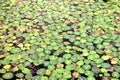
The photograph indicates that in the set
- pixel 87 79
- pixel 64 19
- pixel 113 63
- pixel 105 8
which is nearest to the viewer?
pixel 87 79

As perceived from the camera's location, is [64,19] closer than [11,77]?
No

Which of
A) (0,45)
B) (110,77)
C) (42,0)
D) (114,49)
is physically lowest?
(110,77)

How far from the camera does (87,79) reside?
2750 mm

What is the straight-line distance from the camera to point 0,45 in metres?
3.27

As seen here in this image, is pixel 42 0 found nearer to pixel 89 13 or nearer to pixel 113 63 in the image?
pixel 89 13

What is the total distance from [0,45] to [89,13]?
5.80 ft

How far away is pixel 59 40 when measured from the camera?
3371mm

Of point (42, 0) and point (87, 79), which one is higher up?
point (42, 0)

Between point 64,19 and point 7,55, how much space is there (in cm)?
131

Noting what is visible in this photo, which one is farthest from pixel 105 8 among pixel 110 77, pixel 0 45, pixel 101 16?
pixel 0 45

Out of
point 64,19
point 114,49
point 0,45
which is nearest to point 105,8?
point 64,19

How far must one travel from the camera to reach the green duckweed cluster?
9.37 ft

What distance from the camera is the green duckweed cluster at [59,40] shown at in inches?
112

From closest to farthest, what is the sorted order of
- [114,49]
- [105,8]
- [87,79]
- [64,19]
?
[87,79], [114,49], [64,19], [105,8]
